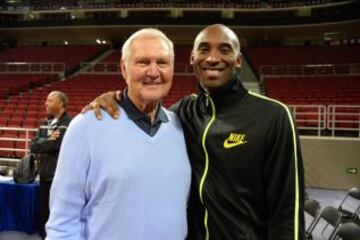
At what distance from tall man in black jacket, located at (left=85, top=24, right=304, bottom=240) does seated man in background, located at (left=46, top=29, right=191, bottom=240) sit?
0.12 metres

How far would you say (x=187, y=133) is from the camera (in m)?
1.60

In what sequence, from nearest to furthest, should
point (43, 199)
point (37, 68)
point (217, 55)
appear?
point (217, 55) < point (43, 199) < point (37, 68)

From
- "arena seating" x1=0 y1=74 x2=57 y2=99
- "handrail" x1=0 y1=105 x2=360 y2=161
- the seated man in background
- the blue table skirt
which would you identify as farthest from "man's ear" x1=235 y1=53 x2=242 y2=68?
"arena seating" x1=0 y1=74 x2=57 y2=99

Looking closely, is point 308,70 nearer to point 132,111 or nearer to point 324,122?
point 324,122

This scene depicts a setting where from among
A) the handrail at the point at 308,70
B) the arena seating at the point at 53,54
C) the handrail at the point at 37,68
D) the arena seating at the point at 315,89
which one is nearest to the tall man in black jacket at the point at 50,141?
the arena seating at the point at 315,89

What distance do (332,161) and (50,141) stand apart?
4.99 meters

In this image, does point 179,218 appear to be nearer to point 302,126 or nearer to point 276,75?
point 302,126

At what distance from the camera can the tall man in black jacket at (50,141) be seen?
11.5 feet

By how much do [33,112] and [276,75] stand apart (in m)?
8.26

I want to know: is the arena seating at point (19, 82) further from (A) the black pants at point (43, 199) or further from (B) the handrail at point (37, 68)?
(A) the black pants at point (43, 199)

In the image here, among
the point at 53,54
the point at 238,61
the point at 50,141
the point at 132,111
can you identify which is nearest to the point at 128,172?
the point at 132,111

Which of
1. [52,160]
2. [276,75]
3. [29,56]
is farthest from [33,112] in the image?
[29,56]

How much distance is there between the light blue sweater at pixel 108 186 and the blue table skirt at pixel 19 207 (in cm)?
302

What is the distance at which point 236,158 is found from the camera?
1.45 meters
